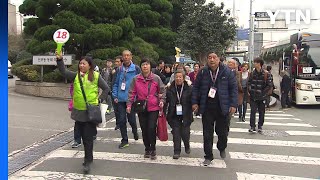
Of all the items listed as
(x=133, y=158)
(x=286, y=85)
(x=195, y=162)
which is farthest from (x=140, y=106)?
(x=286, y=85)

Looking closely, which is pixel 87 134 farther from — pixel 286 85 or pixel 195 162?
pixel 286 85

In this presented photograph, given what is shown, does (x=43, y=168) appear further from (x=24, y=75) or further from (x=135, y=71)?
(x=24, y=75)

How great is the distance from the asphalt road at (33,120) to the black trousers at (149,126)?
8.11 feet

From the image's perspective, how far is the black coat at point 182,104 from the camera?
6.52 meters

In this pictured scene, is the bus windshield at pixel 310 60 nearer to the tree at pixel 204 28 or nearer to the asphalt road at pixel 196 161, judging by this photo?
the asphalt road at pixel 196 161

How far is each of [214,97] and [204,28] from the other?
20925 millimetres

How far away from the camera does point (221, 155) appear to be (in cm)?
657

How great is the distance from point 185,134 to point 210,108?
0.85 metres

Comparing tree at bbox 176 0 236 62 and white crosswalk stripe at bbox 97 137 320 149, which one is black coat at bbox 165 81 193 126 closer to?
white crosswalk stripe at bbox 97 137 320 149

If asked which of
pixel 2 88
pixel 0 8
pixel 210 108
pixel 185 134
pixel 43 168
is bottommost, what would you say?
pixel 43 168

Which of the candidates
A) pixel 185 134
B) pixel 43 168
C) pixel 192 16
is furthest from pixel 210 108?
pixel 192 16

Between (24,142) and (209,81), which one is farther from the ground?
(209,81)

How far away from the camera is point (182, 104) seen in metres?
6.52

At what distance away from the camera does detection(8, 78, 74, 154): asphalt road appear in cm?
796
